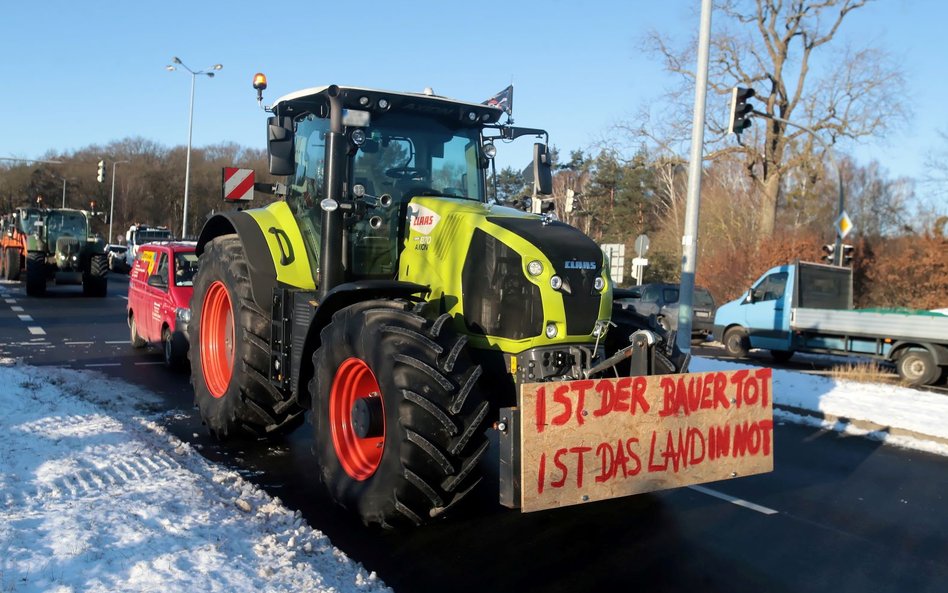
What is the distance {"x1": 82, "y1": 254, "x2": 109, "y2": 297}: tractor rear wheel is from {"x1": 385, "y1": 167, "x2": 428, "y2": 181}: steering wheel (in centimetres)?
2143

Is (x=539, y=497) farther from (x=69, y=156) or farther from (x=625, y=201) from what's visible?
(x=69, y=156)

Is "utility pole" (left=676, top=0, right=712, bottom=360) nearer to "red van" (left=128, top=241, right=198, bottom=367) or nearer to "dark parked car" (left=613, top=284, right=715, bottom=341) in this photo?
"red van" (left=128, top=241, right=198, bottom=367)

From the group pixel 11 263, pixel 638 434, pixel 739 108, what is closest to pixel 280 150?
pixel 638 434

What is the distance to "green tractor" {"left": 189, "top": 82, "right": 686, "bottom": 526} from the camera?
480 cm

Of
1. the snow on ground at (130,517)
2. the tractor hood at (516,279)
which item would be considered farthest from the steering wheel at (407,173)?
the snow on ground at (130,517)

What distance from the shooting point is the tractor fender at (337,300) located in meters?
5.53

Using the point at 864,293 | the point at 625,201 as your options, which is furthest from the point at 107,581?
the point at 625,201

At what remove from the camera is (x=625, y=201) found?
52.9 m

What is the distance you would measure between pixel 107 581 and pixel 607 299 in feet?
11.6

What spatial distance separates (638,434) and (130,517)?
315 centimetres

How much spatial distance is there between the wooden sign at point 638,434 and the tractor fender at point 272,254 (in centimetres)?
311

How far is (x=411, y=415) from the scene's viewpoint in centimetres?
469

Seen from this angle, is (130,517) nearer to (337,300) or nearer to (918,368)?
(337,300)

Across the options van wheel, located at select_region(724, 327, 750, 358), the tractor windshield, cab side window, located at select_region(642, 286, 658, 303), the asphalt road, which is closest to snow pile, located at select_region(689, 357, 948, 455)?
the asphalt road
